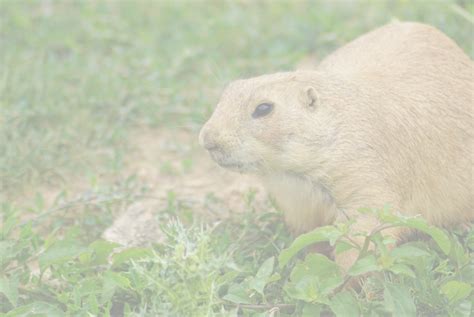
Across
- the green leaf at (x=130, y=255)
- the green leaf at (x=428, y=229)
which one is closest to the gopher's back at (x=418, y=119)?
the green leaf at (x=428, y=229)

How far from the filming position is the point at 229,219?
5.03 meters

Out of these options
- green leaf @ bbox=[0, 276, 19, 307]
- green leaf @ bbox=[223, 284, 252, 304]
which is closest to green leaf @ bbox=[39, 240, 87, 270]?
green leaf @ bbox=[0, 276, 19, 307]

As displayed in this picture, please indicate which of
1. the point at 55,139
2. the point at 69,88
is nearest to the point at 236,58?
the point at 69,88

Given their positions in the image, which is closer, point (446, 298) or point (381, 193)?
point (446, 298)

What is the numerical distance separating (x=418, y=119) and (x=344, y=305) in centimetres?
130

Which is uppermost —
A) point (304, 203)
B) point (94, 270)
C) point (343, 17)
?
point (343, 17)

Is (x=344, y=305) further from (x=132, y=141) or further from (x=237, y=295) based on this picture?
(x=132, y=141)

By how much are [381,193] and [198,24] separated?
3721 millimetres

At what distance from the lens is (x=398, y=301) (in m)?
3.59

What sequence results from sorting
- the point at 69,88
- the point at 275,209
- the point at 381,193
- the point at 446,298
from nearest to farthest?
1. the point at 446,298
2. the point at 381,193
3. the point at 275,209
4. the point at 69,88

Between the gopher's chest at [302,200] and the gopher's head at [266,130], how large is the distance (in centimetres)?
13

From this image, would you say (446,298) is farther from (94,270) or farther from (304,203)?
(94,270)

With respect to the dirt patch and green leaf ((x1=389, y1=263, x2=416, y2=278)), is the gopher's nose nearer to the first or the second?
the dirt patch

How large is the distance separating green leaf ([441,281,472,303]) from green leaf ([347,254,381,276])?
0.36m
